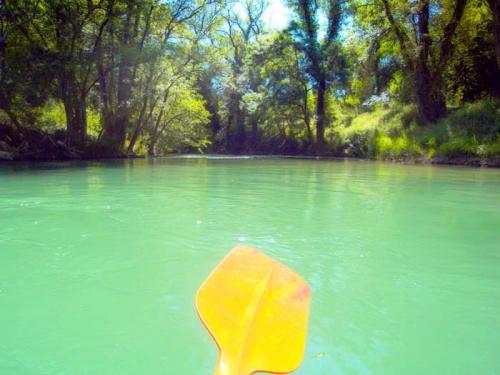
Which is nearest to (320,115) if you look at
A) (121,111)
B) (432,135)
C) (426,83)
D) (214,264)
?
(426,83)

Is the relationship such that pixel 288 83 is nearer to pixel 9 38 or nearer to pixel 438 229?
pixel 9 38

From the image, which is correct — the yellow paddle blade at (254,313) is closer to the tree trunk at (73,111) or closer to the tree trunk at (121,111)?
the tree trunk at (73,111)

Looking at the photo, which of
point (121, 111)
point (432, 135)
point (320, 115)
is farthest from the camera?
point (320, 115)

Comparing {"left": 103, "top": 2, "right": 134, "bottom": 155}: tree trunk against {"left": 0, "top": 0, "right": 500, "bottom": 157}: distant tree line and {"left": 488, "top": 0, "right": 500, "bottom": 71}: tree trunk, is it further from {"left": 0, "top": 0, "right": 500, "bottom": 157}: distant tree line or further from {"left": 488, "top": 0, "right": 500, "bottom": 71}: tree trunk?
{"left": 488, "top": 0, "right": 500, "bottom": 71}: tree trunk

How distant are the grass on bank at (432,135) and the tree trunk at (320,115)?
8.21 feet

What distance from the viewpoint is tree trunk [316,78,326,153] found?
76.3 ft

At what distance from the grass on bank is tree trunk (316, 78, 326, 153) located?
2.50m

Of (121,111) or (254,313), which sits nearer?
(254,313)

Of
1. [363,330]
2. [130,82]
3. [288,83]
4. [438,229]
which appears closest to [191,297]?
[363,330]

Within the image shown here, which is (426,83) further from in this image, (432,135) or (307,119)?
(307,119)

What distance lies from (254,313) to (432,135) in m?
15.1

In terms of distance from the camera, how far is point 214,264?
9.47ft

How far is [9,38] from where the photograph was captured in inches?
573

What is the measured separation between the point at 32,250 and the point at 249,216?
6.93 ft
